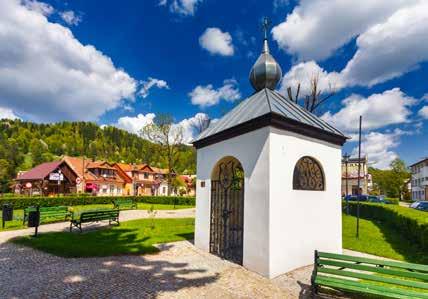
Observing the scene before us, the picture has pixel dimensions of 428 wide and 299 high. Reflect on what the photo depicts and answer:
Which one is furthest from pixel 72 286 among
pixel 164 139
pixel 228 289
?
pixel 164 139

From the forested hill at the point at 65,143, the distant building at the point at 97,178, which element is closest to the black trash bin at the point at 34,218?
the distant building at the point at 97,178

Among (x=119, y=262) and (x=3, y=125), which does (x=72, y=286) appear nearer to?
(x=119, y=262)

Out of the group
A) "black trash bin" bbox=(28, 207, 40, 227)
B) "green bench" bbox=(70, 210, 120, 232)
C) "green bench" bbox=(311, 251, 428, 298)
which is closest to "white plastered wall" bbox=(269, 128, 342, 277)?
"green bench" bbox=(311, 251, 428, 298)

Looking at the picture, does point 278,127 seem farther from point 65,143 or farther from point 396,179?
point 65,143

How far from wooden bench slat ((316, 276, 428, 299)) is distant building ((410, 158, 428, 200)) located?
2120 inches

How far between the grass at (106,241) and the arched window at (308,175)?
5308 millimetres

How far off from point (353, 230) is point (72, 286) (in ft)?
43.0

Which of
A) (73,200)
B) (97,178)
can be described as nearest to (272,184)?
(73,200)

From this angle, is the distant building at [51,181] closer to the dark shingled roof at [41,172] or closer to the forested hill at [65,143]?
the dark shingled roof at [41,172]

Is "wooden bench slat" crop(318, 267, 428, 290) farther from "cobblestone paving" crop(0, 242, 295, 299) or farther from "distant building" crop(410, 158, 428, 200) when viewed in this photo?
"distant building" crop(410, 158, 428, 200)

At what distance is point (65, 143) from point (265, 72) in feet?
380

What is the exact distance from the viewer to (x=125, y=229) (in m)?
12.7

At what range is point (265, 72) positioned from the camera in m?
9.11

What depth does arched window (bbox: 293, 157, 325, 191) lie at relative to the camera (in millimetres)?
7266
